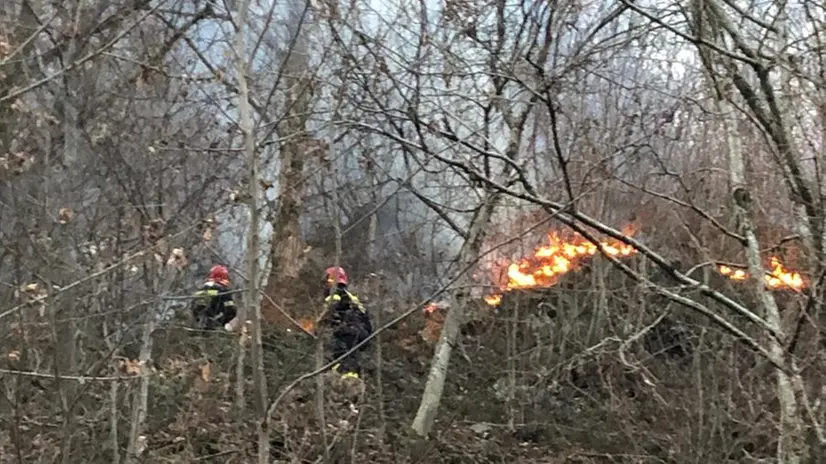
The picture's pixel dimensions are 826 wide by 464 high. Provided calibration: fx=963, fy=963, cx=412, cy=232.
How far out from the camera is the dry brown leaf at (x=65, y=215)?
4.54 meters

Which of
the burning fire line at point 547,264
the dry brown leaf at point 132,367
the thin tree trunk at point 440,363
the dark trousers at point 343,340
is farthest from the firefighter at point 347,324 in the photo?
the burning fire line at point 547,264

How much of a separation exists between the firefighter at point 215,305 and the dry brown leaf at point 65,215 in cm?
147

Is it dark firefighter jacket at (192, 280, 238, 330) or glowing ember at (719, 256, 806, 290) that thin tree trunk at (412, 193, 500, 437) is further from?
glowing ember at (719, 256, 806, 290)

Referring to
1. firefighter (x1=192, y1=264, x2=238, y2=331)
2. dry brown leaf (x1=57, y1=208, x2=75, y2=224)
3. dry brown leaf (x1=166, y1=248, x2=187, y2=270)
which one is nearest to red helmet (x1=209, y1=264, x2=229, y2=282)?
firefighter (x1=192, y1=264, x2=238, y2=331)

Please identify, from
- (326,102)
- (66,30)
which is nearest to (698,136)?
(326,102)

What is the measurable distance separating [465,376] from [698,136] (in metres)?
3.96

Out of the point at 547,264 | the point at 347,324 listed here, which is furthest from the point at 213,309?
the point at 547,264

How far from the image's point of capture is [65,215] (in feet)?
14.9

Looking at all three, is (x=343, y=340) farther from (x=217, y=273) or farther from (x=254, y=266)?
(x=254, y=266)

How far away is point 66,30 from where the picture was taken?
17.1 feet

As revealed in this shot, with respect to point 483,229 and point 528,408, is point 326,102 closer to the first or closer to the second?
point 483,229

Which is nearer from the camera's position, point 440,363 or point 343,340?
point 343,340

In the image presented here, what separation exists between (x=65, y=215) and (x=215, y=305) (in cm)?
Result: 239

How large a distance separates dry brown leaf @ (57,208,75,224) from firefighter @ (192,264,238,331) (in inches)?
57.9
